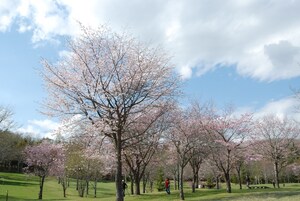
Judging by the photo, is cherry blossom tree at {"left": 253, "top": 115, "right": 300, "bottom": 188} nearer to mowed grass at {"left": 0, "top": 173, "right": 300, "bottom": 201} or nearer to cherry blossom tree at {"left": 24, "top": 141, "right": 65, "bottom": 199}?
mowed grass at {"left": 0, "top": 173, "right": 300, "bottom": 201}

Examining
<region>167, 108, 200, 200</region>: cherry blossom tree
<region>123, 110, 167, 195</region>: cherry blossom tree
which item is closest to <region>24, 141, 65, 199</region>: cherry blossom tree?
<region>123, 110, 167, 195</region>: cherry blossom tree

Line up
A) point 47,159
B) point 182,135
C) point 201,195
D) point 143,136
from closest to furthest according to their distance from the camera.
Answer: point 143,136, point 182,135, point 201,195, point 47,159

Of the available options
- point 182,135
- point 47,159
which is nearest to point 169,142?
point 182,135

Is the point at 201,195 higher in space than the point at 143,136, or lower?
lower

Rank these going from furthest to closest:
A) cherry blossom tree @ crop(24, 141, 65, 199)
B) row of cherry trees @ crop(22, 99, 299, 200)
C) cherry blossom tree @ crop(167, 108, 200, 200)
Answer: cherry blossom tree @ crop(24, 141, 65, 199) < cherry blossom tree @ crop(167, 108, 200, 200) < row of cherry trees @ crop(22, 99, 299, 200)

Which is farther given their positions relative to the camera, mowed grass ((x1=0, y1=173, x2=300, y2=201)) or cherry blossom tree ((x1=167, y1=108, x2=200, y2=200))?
cherry blossom tree ((x1=167, y1=108, x2=200, y2=200))

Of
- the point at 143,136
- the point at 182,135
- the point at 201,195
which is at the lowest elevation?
the point at 201,195

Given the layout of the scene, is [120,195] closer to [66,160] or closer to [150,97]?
[150,97]

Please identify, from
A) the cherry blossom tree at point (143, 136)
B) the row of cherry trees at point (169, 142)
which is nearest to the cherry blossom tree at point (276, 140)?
the row of cherry trees at point (169, 142)

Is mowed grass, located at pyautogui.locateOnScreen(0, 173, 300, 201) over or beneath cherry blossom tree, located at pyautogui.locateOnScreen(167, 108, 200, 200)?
beneath

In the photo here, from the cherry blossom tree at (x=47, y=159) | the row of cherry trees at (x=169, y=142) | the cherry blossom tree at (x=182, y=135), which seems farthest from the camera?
the cherry blossom tree at (x=47, y=159)

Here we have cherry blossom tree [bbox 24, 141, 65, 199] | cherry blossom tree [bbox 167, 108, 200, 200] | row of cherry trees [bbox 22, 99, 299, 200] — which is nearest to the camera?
row of cherry trees [bbox 22, 99, 299, 200]

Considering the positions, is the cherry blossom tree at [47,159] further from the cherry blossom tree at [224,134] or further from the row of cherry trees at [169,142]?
the cherry blossom tree at [224,134]

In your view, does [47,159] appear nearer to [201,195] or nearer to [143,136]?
[201,195]
